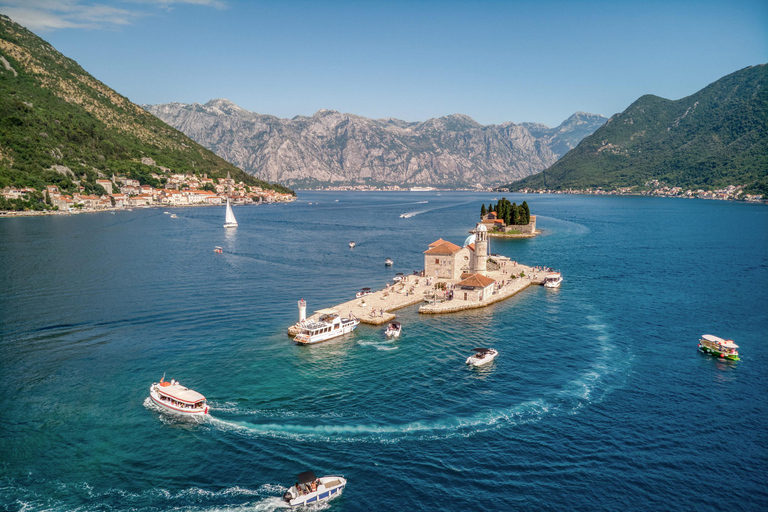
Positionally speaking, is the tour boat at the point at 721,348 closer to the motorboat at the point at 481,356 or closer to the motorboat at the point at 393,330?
the motorboat at the point at 481,356

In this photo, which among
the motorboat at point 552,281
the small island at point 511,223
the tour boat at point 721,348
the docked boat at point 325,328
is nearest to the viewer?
the tour boat at point 721,348

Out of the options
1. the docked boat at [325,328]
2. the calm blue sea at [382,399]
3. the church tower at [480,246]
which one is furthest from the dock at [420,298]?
the church tower at [480,246]

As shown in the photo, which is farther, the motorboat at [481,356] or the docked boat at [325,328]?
the docked boat at [325,328]

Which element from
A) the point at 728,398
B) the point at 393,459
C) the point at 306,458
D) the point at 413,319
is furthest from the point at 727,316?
the point at 306,458

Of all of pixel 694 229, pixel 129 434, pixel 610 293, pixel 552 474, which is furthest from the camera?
pixel 694 229

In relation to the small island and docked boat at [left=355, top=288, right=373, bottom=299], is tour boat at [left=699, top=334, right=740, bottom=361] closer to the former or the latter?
docked boat at [left=355, top=288, right=373, bottom=299]

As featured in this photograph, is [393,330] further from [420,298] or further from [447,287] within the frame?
[447,287]

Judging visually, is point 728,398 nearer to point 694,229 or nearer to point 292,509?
point 292,509
